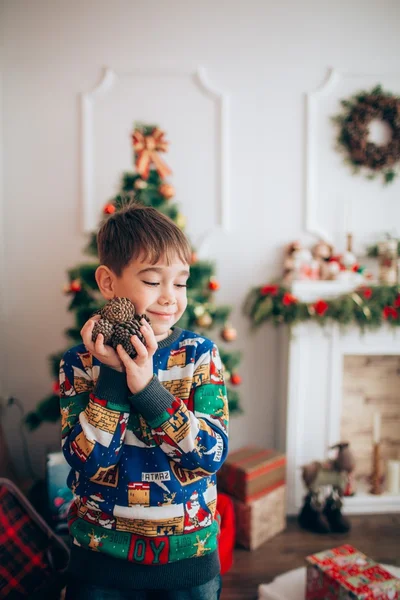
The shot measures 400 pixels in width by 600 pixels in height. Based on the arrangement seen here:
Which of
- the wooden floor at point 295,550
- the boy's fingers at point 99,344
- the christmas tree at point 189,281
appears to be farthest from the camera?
the christmas tree at point 189,281

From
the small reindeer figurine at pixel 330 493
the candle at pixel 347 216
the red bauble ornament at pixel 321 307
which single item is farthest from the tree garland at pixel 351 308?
the small reindeer figurine at pixel 330 493

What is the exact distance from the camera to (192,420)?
0.83 metres

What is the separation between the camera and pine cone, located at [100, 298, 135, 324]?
0.80 m

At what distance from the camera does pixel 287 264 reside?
2367mm

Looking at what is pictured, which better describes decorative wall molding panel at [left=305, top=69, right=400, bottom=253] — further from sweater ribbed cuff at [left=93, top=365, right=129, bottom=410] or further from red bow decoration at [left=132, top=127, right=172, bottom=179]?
sweater ribbed cuff at [left=93, top=365, right=129, bottom=410]

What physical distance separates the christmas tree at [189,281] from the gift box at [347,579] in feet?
2.35

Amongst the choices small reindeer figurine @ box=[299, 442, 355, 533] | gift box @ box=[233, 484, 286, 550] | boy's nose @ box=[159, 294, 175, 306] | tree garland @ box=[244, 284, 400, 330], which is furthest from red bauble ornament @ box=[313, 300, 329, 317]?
boy's nose @ box=[159, 294, 175, 306]

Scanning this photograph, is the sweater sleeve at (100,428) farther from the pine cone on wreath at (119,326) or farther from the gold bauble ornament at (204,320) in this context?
the gold bauble ornament at (204,320)

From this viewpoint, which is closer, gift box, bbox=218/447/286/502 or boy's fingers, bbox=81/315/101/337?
boy's fingers, bbox=81/315/101/337

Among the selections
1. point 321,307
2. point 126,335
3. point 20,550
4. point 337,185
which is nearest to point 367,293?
point 321,307

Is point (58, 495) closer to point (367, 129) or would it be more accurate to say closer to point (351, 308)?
point (351, 308)

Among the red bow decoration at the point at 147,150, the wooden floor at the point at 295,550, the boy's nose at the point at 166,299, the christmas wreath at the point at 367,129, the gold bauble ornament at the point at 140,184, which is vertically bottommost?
the wooden floor at the point at 295,550

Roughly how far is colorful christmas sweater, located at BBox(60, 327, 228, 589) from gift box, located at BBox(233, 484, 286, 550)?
114 cm

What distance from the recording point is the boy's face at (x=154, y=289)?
0.86m
